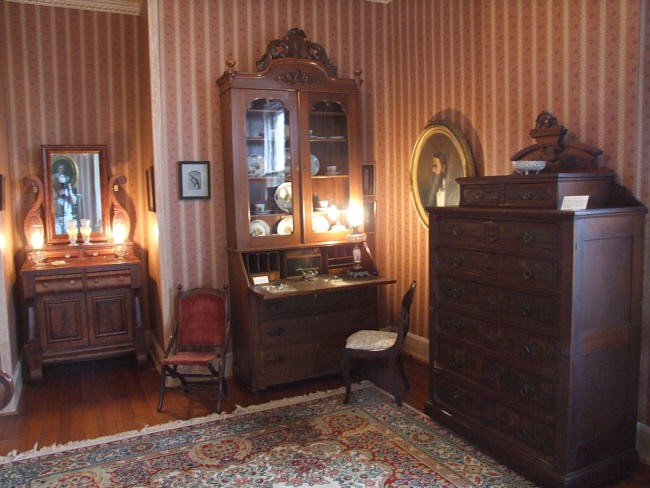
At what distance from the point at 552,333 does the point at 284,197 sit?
2.58 metres

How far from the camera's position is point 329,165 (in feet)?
16.6

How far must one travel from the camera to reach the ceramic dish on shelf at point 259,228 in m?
4.80

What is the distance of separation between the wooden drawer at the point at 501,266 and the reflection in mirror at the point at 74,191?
361 cm

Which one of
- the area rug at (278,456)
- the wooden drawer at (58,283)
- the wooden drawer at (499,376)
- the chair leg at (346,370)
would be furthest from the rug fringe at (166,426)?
the wooden drawer at (58,283)

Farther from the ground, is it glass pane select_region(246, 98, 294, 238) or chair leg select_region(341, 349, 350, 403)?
glass pane select_region(246, 98, 294, 238)

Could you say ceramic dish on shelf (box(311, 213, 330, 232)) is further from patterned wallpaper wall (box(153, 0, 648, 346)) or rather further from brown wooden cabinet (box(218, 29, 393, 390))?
patterned wallpaper wall (box(153, 0, 648, 346))

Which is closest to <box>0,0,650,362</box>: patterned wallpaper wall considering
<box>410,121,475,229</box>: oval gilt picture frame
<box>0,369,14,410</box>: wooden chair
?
<box>410,121,475,229</box>: oval gilt picture frame

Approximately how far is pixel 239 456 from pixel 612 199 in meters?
2.73

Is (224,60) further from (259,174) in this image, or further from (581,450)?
(581,450)

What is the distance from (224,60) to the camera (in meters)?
4.89

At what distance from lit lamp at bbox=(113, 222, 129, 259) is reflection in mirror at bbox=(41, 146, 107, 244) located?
129 millimetres

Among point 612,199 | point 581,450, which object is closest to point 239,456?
point 581,450

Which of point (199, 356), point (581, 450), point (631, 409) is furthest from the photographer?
point (199, 356)

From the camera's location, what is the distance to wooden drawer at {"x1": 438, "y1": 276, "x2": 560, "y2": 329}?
305 cm
